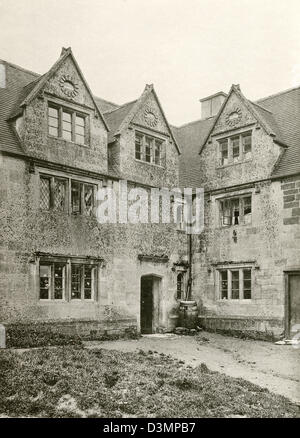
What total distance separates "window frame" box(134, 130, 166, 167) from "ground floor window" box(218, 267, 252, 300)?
5.20 m

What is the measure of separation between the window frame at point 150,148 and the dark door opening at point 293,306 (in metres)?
6.99

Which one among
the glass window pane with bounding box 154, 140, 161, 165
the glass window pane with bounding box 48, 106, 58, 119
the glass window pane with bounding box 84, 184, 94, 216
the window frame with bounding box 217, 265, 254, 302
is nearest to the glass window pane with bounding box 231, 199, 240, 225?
the window frame with bounding box 217, 265, 254, 302

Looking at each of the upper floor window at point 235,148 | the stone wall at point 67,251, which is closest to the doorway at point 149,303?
the stone wall at point 67,251

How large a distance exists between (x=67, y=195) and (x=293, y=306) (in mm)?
8799

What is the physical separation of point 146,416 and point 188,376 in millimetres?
2621

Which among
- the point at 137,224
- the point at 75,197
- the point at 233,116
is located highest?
the point at 233,116

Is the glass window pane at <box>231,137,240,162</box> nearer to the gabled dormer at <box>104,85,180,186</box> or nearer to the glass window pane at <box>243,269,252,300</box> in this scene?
the gabled dormer at <box>104,85,180,186</box>

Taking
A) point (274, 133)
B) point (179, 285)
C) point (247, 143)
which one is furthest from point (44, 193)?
point (274, 133)

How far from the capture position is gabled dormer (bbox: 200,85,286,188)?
19047 mm

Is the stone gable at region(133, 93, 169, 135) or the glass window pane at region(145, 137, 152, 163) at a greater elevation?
the stone gable at region(133, 93, 169, 135)

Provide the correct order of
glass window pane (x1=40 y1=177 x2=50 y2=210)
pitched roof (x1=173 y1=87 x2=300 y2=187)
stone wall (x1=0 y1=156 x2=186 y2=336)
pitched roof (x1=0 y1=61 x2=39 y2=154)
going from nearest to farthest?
stone wall (x1=0 y1=156 x2=186 y2=336) < pitched roof (x1=0 y1=61 x2=39 y2=154) < glass window pane (x1=40 y1=177 x2=50 y2=210) < pitched roof (x1=173 y1=87 x2=300 y2=187)

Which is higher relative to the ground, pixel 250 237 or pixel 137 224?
pixel 137 224

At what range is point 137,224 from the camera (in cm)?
1894

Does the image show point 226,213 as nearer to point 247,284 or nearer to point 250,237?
point 250,237
